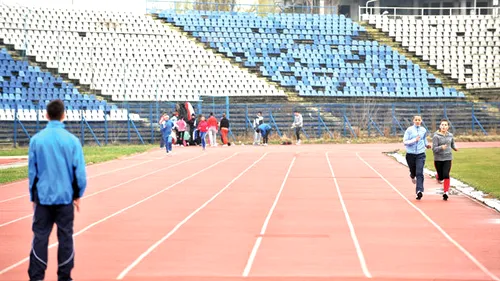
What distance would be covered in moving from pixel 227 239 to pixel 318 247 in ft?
4.50

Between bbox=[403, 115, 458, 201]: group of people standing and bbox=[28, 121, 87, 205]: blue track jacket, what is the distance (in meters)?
10.4

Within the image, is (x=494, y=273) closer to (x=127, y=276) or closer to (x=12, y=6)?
(x=127, y=276)

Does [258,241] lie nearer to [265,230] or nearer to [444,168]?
[265,230]

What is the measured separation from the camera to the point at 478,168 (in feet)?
88.5

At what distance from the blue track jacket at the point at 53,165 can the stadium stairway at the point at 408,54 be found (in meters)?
46.0

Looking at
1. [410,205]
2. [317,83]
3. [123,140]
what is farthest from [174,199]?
[317,83]

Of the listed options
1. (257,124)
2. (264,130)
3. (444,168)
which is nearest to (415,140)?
(444,168)

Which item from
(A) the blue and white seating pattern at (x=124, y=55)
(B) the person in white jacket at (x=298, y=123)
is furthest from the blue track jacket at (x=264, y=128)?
(A) the blue and white seating pattern at (x=124, y=55)

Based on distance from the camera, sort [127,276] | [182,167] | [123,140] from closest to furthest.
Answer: [127,276] → [182,167] → [123,140]

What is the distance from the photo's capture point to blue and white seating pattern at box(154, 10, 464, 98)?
5169cm

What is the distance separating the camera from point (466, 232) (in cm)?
1339

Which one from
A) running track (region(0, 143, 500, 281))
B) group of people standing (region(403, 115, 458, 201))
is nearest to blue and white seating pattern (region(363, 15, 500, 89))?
running track (region(0, 143, 500, 281))

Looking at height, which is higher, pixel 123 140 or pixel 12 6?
pixel 12 6

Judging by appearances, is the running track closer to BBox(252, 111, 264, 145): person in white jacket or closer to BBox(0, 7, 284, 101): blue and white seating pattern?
BBox(252, 111, 264, 145): person in white jacket
